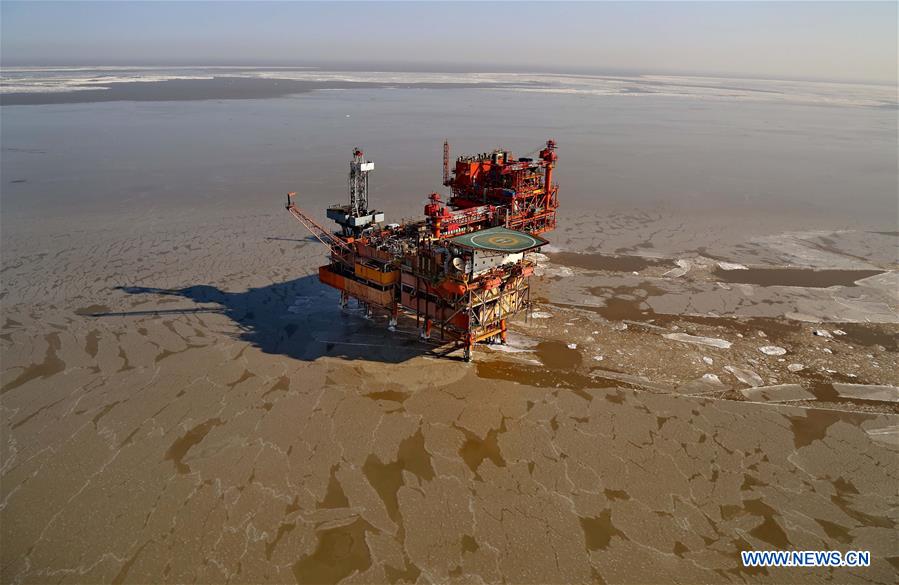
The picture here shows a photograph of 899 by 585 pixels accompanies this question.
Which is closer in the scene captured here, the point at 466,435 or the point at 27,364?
the point at 466,435

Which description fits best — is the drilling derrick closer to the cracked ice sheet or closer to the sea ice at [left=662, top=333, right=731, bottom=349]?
the cracked ice sheet

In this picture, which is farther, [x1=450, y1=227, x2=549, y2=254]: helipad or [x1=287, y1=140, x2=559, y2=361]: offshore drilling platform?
[x1=287, y1=140, x2=559, y2=361]: offshore drilling platform

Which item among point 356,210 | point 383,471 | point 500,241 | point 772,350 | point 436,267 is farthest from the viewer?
point 356,210

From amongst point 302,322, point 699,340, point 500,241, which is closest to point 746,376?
point 699,340

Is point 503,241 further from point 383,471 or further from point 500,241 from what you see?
point 383,471

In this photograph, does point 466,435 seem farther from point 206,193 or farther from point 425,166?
point 425,166

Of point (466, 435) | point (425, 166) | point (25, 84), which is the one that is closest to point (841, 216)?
point (425, 166)

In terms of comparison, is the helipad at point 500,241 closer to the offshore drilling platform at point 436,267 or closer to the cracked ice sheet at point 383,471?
the offshore drilling platform at point 436,267

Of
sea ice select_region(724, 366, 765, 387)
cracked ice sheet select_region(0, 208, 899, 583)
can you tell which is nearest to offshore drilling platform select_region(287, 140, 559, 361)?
cracked ice sheet select_region(0, 208, 899, 583)
